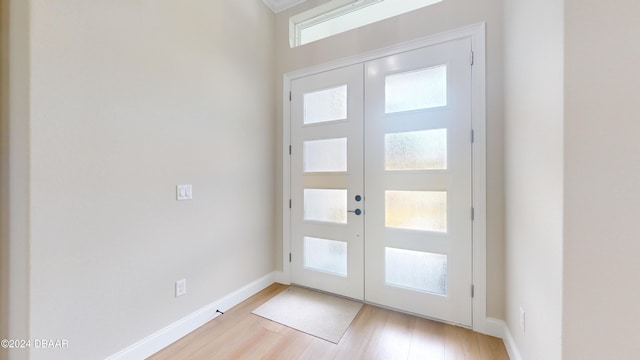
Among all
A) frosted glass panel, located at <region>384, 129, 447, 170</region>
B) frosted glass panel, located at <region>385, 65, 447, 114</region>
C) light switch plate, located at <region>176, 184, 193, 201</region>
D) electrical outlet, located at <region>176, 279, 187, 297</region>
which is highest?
frosted glass panel, located at <region>385, 65, 447, 114</region>

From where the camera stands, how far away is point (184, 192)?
6.32 feet

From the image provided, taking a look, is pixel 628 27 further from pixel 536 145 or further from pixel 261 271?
pixel 261 271

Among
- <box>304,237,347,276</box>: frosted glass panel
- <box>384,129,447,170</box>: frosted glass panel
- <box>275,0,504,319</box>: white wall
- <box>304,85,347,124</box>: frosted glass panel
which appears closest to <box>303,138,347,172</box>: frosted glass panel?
<box>304,85,347,124</box>: frosted glass panel

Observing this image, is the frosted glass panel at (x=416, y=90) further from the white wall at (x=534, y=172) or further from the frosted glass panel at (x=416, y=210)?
the frosted glass panel at (x=416, y=210)

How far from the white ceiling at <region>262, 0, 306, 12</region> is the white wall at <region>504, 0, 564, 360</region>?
2108mm

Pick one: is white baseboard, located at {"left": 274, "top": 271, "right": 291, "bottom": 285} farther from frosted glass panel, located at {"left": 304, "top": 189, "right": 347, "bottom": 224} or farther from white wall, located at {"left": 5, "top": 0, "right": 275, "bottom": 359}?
frosted glass panel, located at {"left": 304, "top": 189, "right": 347, "bottom": 224}

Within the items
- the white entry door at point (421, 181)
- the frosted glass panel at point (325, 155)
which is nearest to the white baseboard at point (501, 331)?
the white entry door at point (421, 181)

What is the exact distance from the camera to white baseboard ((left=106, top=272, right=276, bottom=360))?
5.20 feet

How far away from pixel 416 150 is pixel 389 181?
36cm

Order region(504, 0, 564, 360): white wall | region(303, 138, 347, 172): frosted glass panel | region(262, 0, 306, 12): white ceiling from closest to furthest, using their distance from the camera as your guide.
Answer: region(504, 0, 564, 360): white wall → region(303, 138, 347, 172): frosted glass panel → region(262, 0, 306, 12): white ceiling

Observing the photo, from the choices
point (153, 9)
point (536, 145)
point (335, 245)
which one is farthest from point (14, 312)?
point (536, 145)

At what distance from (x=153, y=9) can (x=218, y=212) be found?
164 centimetres

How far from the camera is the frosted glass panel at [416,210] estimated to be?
80.5 inches

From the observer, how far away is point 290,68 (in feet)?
9.21
